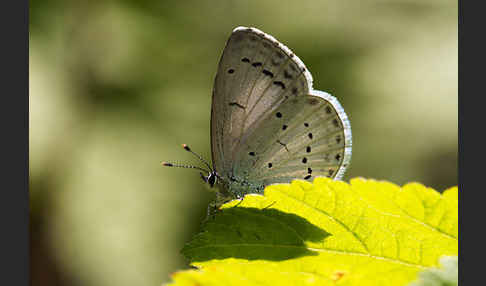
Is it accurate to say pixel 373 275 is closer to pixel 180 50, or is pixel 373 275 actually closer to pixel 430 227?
pixel 430 227

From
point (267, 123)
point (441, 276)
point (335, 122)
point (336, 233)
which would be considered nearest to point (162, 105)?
point (267, 123)

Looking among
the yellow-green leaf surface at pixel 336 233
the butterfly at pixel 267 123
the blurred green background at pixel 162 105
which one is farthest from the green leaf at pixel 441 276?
the blurred green background at pixel 162 105

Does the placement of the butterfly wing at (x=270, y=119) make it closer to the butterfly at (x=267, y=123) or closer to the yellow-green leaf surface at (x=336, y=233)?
the butterfly at (x=267, y=123)

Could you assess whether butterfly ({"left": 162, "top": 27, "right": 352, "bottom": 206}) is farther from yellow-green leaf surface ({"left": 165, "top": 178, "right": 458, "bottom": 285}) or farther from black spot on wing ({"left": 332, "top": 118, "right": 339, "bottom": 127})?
yellow-green leaf surface ({"left": 165, "top": 178, "right": 458, "bottom": 285})

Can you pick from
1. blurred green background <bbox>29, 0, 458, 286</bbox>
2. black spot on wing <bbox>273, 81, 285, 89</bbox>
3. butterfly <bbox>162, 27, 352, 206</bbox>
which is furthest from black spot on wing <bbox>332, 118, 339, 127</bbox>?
blurred green background <bbox>29, 0, 458, 286</bbox>

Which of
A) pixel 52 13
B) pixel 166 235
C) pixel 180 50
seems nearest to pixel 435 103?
pixel 180 50

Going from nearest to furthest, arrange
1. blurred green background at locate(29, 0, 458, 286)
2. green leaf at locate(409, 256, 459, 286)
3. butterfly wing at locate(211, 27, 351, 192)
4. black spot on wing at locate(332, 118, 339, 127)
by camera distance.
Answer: green leaf at locate(409, 256, 459, 286)
butterfly wing at locate(211, 27, 351, 192)
black spot on wing at locate(332, 118, 339, 127)
blurred green background at locate(29, 0, 458, 286)
